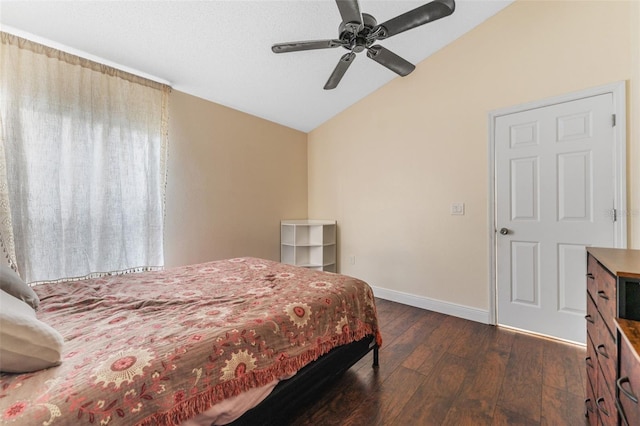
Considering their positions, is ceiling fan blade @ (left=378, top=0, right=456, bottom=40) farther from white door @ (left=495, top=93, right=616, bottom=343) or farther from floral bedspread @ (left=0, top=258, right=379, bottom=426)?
floral bedspread @ (left=0, top=258, right=379, bottom=426)

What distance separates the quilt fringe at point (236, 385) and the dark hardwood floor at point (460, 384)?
1.16 ft

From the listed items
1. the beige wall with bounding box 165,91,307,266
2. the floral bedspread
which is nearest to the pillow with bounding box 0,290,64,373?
the floral bedspread

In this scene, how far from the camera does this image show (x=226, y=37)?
7.30ft

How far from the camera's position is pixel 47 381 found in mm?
794

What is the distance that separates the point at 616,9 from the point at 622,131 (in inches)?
36.9

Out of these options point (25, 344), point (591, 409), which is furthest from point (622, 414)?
point (25, 344)

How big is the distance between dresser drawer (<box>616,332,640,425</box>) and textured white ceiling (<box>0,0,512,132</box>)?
2.56 meters

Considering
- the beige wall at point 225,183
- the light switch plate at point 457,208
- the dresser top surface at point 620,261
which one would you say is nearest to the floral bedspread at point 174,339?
the beige wall at point 225,183

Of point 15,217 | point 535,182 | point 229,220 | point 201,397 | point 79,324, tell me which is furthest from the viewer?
point 229,220

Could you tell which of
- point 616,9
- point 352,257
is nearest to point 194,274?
point 352,257

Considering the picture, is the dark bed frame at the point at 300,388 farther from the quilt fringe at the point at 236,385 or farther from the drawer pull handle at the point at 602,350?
the drawer pull handle at the point at 602,350

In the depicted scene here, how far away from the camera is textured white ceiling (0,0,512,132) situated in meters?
1.86

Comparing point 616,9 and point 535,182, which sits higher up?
point 616,9

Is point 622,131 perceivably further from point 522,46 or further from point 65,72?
point 65,72
